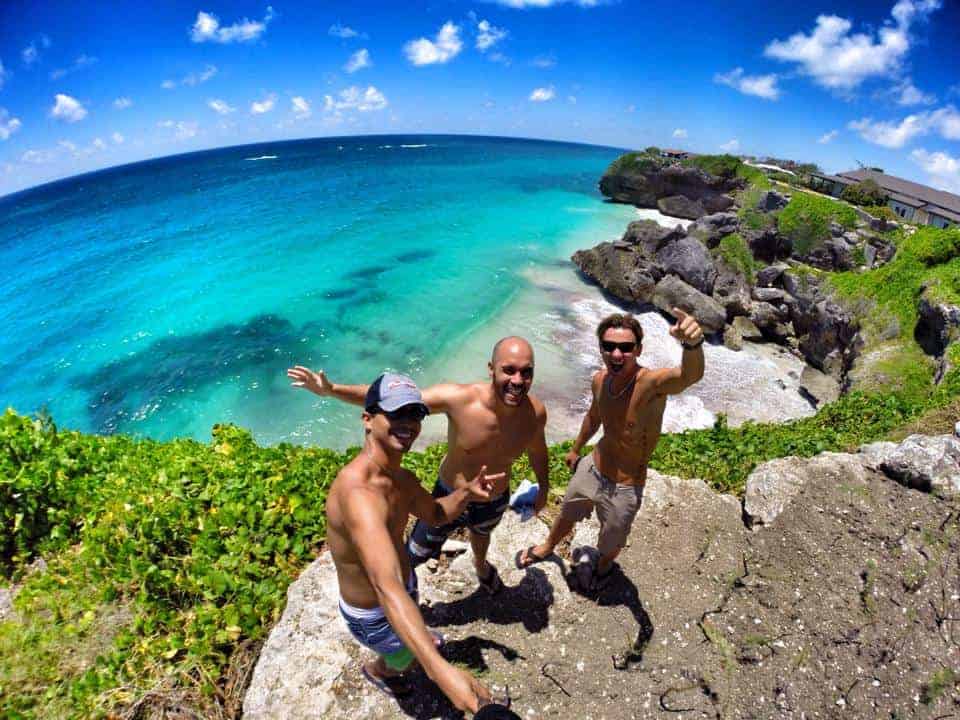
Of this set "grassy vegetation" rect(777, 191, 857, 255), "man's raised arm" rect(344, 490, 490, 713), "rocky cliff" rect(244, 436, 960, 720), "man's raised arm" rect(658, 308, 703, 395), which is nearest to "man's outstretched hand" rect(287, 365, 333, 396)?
"man's raised arm" rect(344, 490, 490, 713)

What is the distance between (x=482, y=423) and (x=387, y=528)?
139 centimetres

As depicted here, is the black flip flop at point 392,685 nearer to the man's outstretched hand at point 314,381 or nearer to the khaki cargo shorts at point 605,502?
the khaki cargo shorts at point 605,502

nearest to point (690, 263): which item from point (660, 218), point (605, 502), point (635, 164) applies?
point (605, 502)

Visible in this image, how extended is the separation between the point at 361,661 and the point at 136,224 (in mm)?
63353

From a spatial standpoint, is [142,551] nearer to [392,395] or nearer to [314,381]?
[314,381]

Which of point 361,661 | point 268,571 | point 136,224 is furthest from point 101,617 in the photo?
point 136,224

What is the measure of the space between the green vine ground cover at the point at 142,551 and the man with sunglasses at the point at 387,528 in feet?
6.36

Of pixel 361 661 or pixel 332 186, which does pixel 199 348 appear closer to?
pixel 361 661

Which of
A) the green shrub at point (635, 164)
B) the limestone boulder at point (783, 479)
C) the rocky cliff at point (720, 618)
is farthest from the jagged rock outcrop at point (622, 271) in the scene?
the green shrub at point (635, 164)

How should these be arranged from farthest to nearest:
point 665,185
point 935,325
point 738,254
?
1. point 665,185
2. point 738,254
3. point 935,325

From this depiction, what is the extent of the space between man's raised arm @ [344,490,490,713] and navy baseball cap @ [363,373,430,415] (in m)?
0.49

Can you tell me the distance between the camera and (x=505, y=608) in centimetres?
454

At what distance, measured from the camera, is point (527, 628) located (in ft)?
14.3

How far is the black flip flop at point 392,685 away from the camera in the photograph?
3641 millimetres
